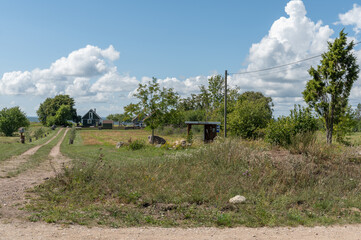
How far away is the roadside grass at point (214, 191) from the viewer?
7105mm

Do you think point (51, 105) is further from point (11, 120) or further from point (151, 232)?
point (151, 232)

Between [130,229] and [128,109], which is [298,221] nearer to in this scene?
[130,229]

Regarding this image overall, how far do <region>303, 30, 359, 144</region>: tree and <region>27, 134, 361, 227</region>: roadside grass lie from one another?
1169 cm

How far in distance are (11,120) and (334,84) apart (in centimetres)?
5667

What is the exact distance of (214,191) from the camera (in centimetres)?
884

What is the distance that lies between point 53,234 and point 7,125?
60155mm

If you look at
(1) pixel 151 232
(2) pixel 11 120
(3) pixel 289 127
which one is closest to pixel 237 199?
(1) pixel 151 232

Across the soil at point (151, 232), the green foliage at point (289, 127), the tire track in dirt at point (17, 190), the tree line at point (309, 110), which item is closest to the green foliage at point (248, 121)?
the tree line at point (309, 110)

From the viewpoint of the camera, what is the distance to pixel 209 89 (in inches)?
2258

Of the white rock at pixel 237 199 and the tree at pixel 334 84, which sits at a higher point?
the tree at pixel 334 84

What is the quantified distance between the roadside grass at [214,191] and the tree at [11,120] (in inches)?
2149

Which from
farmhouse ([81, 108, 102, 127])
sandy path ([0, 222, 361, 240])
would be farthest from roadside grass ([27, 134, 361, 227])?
farmhouse ([81, 108, 102, 127])

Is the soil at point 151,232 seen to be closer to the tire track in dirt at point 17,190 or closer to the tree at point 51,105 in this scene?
the tire track in dirt at point 17,190

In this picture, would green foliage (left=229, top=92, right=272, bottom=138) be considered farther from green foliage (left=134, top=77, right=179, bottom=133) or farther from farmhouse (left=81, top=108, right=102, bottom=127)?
farmhouse (left=81, top=108, right=102, bottom=127)
